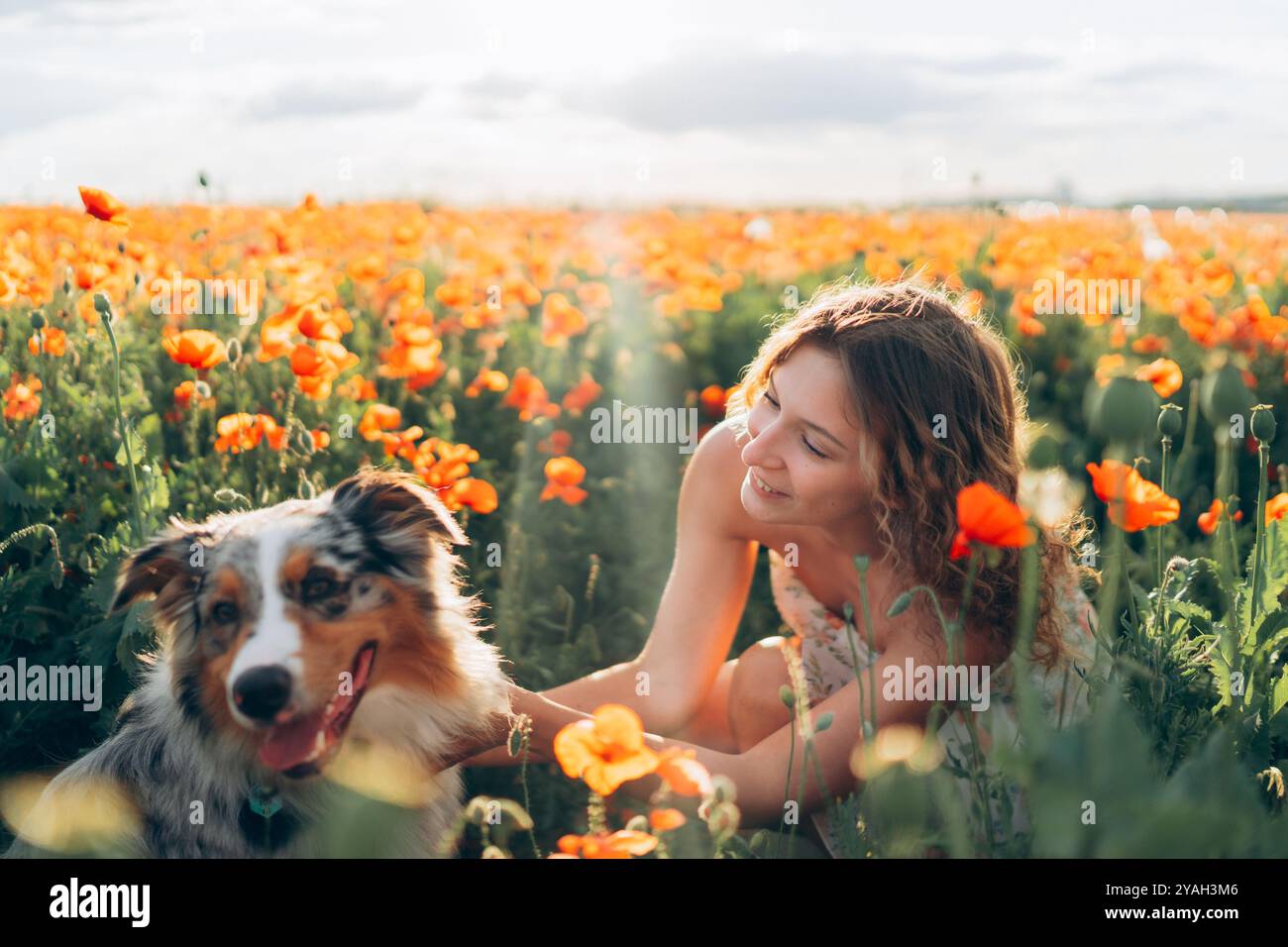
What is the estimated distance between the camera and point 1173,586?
3.71 m

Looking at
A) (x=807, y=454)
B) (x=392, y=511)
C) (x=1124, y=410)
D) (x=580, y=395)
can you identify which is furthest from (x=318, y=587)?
(x=580, y=395)

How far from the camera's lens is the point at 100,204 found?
3.11 m

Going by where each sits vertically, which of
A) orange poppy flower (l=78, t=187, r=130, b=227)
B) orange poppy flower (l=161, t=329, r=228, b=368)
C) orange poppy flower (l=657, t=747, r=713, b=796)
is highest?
orange poppy flower (l=78, t=187, r=130, b=227)

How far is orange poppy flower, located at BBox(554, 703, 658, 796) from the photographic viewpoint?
1.78 meters

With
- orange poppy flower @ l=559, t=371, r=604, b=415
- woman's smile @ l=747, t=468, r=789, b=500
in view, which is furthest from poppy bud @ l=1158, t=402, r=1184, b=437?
orange poppy flower @ l=559, t=371, r=604, b=415

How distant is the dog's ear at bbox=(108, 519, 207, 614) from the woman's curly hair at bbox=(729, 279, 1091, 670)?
1.47 metres

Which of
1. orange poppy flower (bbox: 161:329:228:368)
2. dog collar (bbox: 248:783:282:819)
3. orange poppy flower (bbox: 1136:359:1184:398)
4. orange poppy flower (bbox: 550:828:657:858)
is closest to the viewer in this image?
orange poppy flower (bbox: 550:828:657:858)

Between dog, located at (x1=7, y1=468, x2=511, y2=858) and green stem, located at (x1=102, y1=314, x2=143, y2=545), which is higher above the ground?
green stem, located at (x1=102, y1=314, x2=143, y2=545)

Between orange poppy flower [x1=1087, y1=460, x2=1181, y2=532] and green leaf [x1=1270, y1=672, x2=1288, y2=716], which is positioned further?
green leaf [x1=1270, y1=672, x2=1288, y2=716]

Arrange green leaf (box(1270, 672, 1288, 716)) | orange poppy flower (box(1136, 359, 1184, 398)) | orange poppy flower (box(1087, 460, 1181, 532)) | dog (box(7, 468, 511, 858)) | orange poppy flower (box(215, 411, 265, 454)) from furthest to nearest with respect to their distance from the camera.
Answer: orange poppy flower (box(215, 411, 265, 454)) → orange poppy flower (box(1136, 359, 1184, 398)) → green leaf (box(1270, 672, 1288, 716)) → dog (box(7, 468, 511, 858)) → orange poppy flower (box(1087, 460, 1181, 532))

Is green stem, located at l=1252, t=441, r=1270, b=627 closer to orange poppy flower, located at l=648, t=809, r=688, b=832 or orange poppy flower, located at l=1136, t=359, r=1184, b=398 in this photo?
orange poppy flower, located at l=1136, t=359, r=1184, b=398

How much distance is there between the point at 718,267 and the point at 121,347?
4646 millimetres

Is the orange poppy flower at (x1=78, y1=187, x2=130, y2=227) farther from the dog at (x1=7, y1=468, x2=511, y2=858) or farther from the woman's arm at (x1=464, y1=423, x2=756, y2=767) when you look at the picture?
→ the woman's arm at (x1=464, y1=423, x2=756, y2=767)
